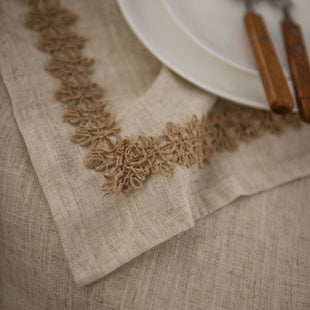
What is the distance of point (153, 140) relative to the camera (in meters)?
0.42

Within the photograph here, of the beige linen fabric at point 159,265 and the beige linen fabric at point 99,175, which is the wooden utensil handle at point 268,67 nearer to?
the beige linen fabric at point 99,175

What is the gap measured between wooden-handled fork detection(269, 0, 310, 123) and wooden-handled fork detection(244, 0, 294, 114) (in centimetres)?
3

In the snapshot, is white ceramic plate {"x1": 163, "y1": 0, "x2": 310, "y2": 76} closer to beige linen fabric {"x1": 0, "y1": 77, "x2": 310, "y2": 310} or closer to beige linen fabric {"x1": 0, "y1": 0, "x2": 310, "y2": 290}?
beige linen fabric {"x1": 0, "y1": 0, "x2": 310, "y2": 290}

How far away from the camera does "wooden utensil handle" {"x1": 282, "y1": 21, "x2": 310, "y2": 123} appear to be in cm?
41

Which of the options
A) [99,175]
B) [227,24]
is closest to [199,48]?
[227,24]

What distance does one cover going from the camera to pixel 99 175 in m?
0.41

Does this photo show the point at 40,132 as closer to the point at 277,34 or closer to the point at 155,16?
the point at 155,16

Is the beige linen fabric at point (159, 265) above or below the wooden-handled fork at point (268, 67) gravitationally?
below

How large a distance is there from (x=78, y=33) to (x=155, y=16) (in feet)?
0.53

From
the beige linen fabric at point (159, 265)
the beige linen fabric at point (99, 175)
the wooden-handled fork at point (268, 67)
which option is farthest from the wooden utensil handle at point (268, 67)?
the beige linen fabric at point (159, 265)

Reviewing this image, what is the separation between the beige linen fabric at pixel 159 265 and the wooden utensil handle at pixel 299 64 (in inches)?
8.5

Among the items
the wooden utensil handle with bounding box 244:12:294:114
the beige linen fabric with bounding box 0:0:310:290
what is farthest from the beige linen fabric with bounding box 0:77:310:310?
the wooden utensil handle with bounding box 244:12:294:114

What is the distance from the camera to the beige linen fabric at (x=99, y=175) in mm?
393

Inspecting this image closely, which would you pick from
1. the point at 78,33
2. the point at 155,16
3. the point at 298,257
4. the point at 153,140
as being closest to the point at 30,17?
the point at 78,33
